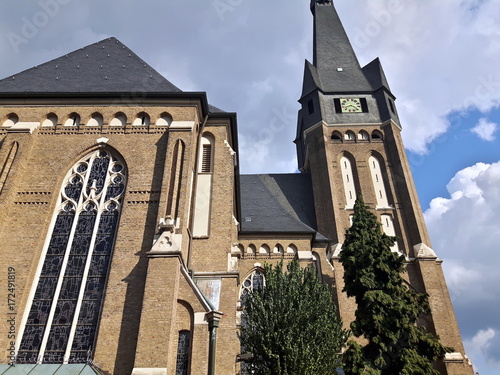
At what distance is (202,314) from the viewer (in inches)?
395

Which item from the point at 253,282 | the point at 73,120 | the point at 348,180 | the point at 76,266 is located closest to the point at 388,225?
the point at 348,180

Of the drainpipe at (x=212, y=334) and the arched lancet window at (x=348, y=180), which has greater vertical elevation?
the arched lancet window at (x=348, y=180)

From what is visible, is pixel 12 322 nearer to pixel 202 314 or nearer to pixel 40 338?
pixel 40 338

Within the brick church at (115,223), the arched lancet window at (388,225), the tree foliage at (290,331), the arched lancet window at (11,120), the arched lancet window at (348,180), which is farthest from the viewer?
the arched lancet window at (348,180)

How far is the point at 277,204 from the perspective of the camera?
1055 inches

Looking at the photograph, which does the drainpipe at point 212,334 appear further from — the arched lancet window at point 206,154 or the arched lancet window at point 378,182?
the arched lancet window at point 378,182

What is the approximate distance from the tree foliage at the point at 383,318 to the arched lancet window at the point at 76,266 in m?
9.41

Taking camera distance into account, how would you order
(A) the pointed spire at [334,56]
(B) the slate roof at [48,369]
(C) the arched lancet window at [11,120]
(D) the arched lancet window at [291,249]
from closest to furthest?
(B) the slate roof at [48,369] < (C) the arched lancet window at [11,120] < (D) the arched lancet window at [291,249] < (A) the pointed spire at [334,56]

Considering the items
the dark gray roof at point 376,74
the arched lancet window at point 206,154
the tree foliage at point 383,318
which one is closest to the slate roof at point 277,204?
the tree foliage at point 383,318

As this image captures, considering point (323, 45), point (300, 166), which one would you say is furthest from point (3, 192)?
point (323, 45)

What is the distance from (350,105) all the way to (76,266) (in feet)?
84.6

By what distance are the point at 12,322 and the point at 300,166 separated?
2919cm

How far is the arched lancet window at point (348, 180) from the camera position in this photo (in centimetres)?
2649

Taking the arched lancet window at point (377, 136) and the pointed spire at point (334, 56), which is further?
the pointed spire at point (334, 56)
